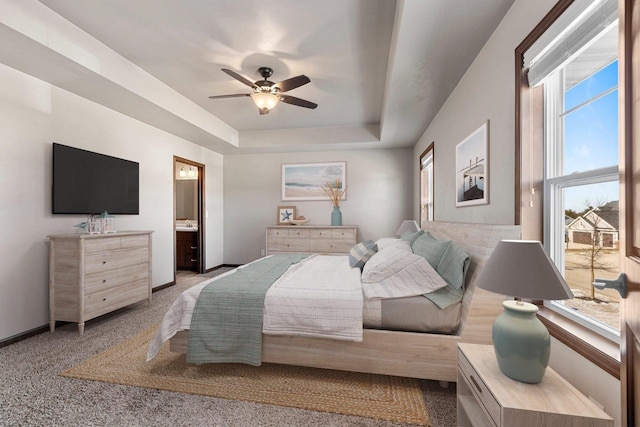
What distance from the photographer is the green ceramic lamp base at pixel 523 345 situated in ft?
3.57

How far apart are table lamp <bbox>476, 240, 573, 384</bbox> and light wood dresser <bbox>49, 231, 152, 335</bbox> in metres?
3.29

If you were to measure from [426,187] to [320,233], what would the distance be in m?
1.96

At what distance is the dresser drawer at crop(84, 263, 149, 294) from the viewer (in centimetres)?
278

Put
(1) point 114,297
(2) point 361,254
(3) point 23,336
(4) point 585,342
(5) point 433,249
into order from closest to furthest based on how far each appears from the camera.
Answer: (4) point 585,342 < (5) point 433,249 < (3) point 23,336 < (2) point 361,254 < (1) point 114,297

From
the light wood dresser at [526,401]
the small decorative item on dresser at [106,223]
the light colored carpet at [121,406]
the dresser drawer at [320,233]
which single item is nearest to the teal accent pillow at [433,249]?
the light colored carpet at [121,406]

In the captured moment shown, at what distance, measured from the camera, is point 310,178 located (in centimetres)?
569

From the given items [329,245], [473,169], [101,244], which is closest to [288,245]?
[329,245]

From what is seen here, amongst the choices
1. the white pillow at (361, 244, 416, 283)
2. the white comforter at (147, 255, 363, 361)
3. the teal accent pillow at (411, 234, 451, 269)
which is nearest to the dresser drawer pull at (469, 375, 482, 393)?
the white comforter at (147, 255, 363, 361)

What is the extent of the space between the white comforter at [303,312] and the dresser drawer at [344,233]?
2977 millimetres

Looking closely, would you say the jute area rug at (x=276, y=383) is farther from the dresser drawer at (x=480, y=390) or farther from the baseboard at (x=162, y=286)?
the baseboard at (x=162, y=286)

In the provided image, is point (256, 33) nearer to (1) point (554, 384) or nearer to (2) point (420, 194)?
(1) point (554, 384)

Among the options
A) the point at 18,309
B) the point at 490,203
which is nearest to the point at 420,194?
the point at 490,203

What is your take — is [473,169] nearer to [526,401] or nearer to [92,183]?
[526,401]

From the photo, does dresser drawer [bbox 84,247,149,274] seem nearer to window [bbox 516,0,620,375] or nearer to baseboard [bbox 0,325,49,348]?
baseboard [bbox 0,325,49,348]
